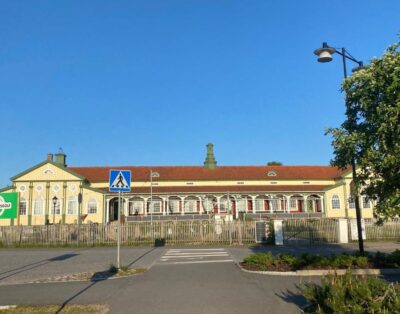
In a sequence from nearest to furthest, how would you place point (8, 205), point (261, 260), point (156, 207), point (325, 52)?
point (8, 205)
point (261, 260)
point (325, 52)
point (156, 207)

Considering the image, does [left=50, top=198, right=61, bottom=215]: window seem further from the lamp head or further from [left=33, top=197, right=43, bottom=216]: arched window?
the lamp head

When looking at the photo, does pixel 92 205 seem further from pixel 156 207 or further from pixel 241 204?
pixel 241 204

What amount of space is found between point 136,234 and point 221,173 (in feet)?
79.1

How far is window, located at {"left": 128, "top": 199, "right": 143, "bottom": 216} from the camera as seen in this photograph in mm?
45906

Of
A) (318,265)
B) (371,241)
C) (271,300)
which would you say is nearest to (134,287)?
(271,300)

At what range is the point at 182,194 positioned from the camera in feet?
146

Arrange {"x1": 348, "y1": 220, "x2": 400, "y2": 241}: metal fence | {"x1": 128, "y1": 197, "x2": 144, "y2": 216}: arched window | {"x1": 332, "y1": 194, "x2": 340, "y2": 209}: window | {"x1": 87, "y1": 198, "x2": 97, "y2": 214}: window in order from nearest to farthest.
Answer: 1. {"x1": 348, "y1": 220, "x2": 400, "y2": 241}: metal fence
2. {"x1": 87, "y1": 198, "x2": 97, "y2": 214}: window
3. {"x1": 332, "y1": 194, "x2": 340, "y2": 209}: window
4. {"x1": 128, "y1": 197, "x2": 144, "y2": 216}: arched window

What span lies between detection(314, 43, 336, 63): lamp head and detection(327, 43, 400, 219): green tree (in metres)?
3.11

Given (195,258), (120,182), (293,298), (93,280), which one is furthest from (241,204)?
(293,298)

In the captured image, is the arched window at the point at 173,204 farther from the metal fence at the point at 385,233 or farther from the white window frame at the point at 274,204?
the metal fence at the point at 385,233

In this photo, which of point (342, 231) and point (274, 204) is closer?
point (342, 231)

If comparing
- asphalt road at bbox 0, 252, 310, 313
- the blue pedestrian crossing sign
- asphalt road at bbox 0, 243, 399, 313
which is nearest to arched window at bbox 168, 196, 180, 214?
asphalt road at bbox 0, 243, 399, 313

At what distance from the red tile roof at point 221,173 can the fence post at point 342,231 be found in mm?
24052

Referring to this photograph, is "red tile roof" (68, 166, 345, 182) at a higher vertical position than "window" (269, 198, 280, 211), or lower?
higher
